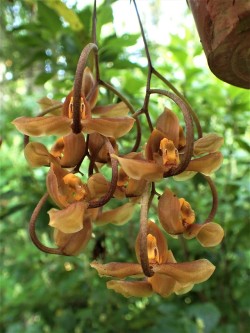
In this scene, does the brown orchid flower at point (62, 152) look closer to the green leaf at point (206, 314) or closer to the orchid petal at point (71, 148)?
the orchid petal at point (71, 148)

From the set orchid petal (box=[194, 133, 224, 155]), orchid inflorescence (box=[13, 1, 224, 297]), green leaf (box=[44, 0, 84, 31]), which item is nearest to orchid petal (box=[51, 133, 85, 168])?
orchid inflorescence (box=[13, 1, 224, 297])

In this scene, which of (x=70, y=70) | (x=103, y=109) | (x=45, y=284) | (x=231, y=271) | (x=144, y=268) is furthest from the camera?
(x=45, y=284)

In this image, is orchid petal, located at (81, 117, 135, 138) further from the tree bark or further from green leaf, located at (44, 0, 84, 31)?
green leaf, located at (44, 0, 84, 31)

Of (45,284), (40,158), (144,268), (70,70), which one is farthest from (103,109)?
(45,284)

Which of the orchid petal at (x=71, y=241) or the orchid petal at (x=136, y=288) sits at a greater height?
the orchid petal at (x=71, y=241)

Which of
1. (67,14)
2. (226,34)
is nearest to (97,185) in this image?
(226,34)

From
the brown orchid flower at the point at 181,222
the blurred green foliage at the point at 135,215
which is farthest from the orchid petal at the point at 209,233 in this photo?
the blurred green foliage at the point at 135,215

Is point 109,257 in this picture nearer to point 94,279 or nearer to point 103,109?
point 94,279
